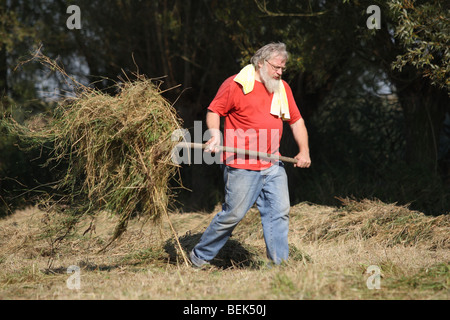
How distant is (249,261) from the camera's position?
5.49 meters

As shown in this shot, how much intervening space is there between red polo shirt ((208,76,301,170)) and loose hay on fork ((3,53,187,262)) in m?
0.46

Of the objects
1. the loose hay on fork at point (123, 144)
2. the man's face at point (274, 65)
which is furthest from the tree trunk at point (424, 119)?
the loose hay on fork at point (123, 144)

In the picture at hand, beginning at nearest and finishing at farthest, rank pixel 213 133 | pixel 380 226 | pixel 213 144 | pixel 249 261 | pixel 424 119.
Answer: pixel 213 144 → pixel 213 133 → pixel 249 261 → pixel 380 226 → pixel 424 119

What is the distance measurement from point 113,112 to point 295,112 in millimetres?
1609

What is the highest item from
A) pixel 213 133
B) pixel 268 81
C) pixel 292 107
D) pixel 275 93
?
pixel 268 81

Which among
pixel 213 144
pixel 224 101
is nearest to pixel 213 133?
pixel 213 144

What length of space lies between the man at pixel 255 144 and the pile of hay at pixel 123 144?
18.1 inches

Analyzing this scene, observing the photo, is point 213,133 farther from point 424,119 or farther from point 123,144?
point 424,119

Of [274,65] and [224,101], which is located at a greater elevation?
[274,65]

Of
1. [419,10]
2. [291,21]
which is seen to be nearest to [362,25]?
[291,21]

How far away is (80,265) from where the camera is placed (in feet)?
17.9

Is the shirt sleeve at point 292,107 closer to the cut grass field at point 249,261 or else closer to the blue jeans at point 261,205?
the blue jeans at point 261,205

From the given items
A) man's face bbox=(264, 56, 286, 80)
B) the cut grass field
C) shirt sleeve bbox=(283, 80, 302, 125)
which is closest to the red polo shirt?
man's face bbox=(264, 56, 286, 80)

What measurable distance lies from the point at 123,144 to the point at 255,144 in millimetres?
1100
